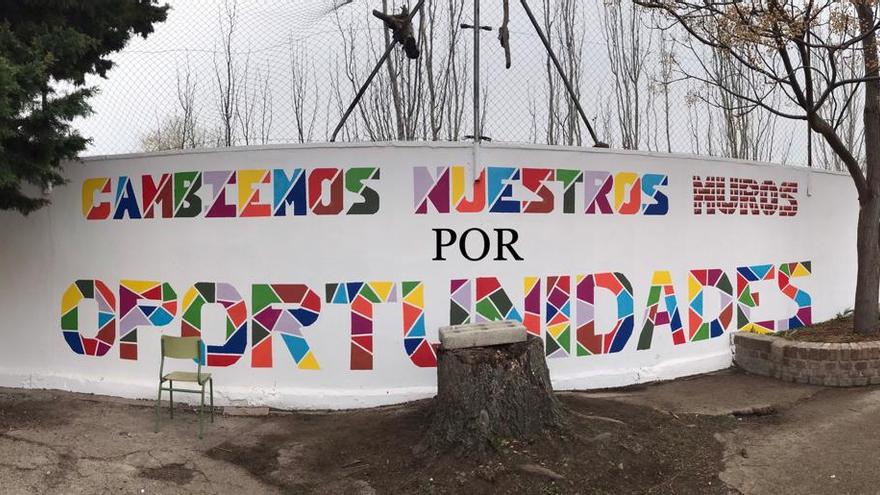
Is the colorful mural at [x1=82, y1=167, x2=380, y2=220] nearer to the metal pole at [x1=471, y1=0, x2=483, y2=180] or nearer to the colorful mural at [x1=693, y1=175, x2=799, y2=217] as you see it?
the metal pole at [x1=471, y1=0, x2=483, y2=180]

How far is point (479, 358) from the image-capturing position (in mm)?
4473

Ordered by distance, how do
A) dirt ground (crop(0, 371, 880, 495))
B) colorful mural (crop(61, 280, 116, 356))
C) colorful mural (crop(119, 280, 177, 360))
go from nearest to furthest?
dirt ground (crop(0, 371, 880, 495)), colorful mural (crop(119, 280, 177, 360)), colorful mural (crop(61, 280, 116, 356))

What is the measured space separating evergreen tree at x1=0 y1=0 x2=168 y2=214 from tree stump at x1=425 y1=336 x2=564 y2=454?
13.5ft

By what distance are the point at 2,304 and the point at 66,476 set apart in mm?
3506

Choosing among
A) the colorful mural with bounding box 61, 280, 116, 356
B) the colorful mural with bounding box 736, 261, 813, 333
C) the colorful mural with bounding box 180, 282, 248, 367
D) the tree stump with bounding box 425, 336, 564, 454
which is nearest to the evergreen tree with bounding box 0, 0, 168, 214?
the colorful mural with bounding box 61, 280, 116, 356

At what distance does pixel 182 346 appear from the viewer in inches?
210

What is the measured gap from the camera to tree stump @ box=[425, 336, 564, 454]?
4.36 meters

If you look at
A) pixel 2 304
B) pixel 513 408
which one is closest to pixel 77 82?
pixel 2 304

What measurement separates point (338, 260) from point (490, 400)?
228cm

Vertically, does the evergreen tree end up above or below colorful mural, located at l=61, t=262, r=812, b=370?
above

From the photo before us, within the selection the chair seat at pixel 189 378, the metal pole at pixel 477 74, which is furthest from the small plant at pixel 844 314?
the chair seat at pixel 189 378

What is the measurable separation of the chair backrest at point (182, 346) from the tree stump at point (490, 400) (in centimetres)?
222

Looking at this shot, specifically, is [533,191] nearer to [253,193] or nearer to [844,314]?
[253,193]

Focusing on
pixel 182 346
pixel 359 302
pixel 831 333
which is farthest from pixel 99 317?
pixel 831 333
